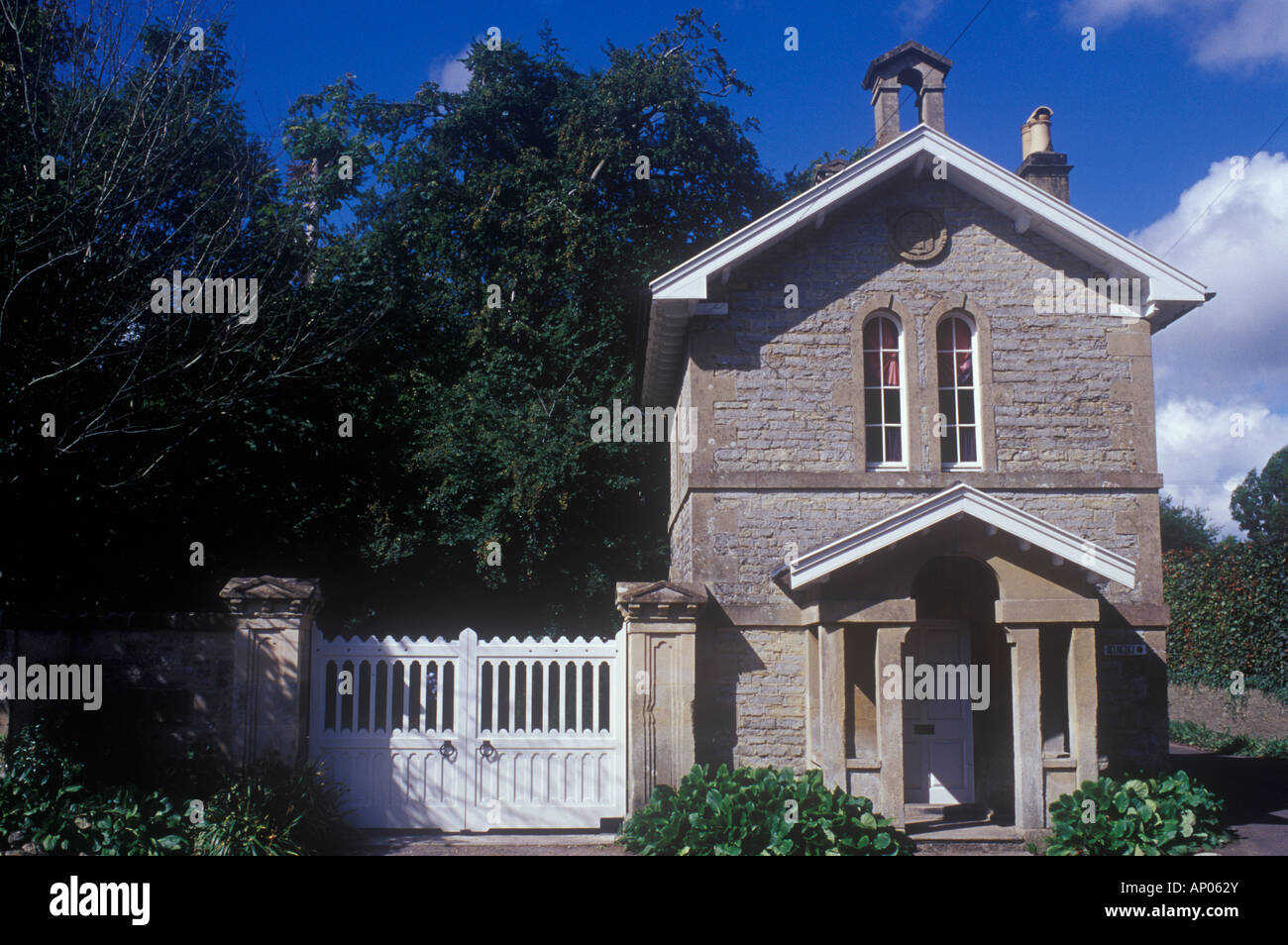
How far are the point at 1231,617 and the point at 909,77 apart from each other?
13410 mm

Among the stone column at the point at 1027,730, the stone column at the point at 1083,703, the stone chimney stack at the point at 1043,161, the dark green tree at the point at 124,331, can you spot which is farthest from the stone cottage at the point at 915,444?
the dark green tree at the point at 124,331

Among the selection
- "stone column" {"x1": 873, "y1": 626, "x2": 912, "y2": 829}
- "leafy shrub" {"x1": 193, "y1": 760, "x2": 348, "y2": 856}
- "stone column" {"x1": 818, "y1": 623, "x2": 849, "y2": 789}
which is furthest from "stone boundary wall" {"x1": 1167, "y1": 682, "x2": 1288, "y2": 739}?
"leafy shrub" {"x1": 193, "y1": 760, "x2": 348, "y2": 856}

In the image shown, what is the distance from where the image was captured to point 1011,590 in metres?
10.8

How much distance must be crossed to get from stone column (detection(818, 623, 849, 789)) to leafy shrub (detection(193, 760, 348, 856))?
511 centimetres

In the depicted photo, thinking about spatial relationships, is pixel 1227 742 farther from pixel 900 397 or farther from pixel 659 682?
pixel 659 682

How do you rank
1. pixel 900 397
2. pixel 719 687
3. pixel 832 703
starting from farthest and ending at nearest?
pixel 900 397 < pixel 719 687 < pixel 832 703

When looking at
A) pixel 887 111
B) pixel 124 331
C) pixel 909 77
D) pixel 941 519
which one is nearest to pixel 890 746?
pixel 941 519

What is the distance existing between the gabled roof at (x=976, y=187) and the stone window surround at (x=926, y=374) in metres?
1.31

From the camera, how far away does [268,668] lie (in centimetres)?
1059

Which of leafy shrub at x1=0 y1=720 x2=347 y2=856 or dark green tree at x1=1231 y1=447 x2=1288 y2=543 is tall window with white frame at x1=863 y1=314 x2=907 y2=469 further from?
dark green tree at x1=1231 y1=447 x2=1288 y2=543
